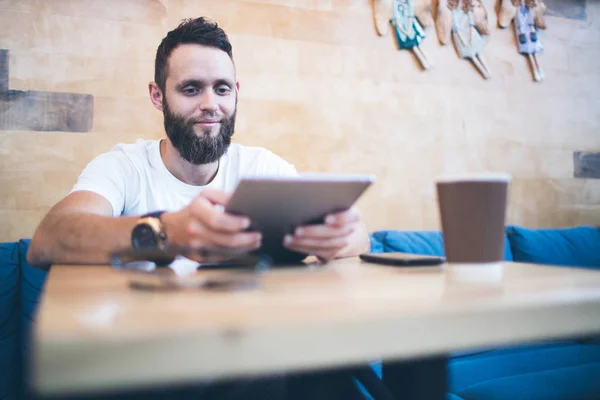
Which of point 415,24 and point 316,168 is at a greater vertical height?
point 415,24

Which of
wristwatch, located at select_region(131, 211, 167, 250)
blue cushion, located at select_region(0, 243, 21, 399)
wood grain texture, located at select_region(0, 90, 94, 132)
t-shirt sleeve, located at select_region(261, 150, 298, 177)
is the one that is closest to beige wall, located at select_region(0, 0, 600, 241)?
wood grain texture, located at select_region(0, 90, 94, 132)

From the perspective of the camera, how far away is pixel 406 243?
184 cm

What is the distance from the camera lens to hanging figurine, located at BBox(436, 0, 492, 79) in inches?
89.0

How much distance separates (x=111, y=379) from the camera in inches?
11.6

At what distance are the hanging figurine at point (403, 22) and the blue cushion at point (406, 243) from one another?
85cm

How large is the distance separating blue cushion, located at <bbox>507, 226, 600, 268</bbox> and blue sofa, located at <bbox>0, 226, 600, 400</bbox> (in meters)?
0.40

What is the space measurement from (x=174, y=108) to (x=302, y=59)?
76cm

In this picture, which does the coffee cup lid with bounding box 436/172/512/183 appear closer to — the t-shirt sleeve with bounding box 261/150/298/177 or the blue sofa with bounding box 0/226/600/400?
the blue sofa with bounding box 0/226/600/400

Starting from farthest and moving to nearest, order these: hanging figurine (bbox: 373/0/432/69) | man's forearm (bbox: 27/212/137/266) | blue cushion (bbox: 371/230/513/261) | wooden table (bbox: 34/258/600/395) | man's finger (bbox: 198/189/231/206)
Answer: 1. hanging figurine (bbox: 373/0/432/69)
2. blue cushion (bbox: 371/230/513/261)
3. man's forearm (bbox: 27/212/137/266)
4. man's finger (bbox: 198/189/231/206)
5. wooden table (bbox: 34/258/600/395)

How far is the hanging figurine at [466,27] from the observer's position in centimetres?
226

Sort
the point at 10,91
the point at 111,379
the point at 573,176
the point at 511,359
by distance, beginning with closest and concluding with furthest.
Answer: the point at 111,379 → the point at 511,359 → the point at 10,91 → the point at 573,176

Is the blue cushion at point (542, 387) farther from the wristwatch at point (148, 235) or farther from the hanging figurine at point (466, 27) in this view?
the hanging figurine at point (466, 27)

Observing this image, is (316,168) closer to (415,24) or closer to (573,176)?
(415,24)

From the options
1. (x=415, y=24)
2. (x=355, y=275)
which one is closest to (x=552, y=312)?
(x=355, y=275)
